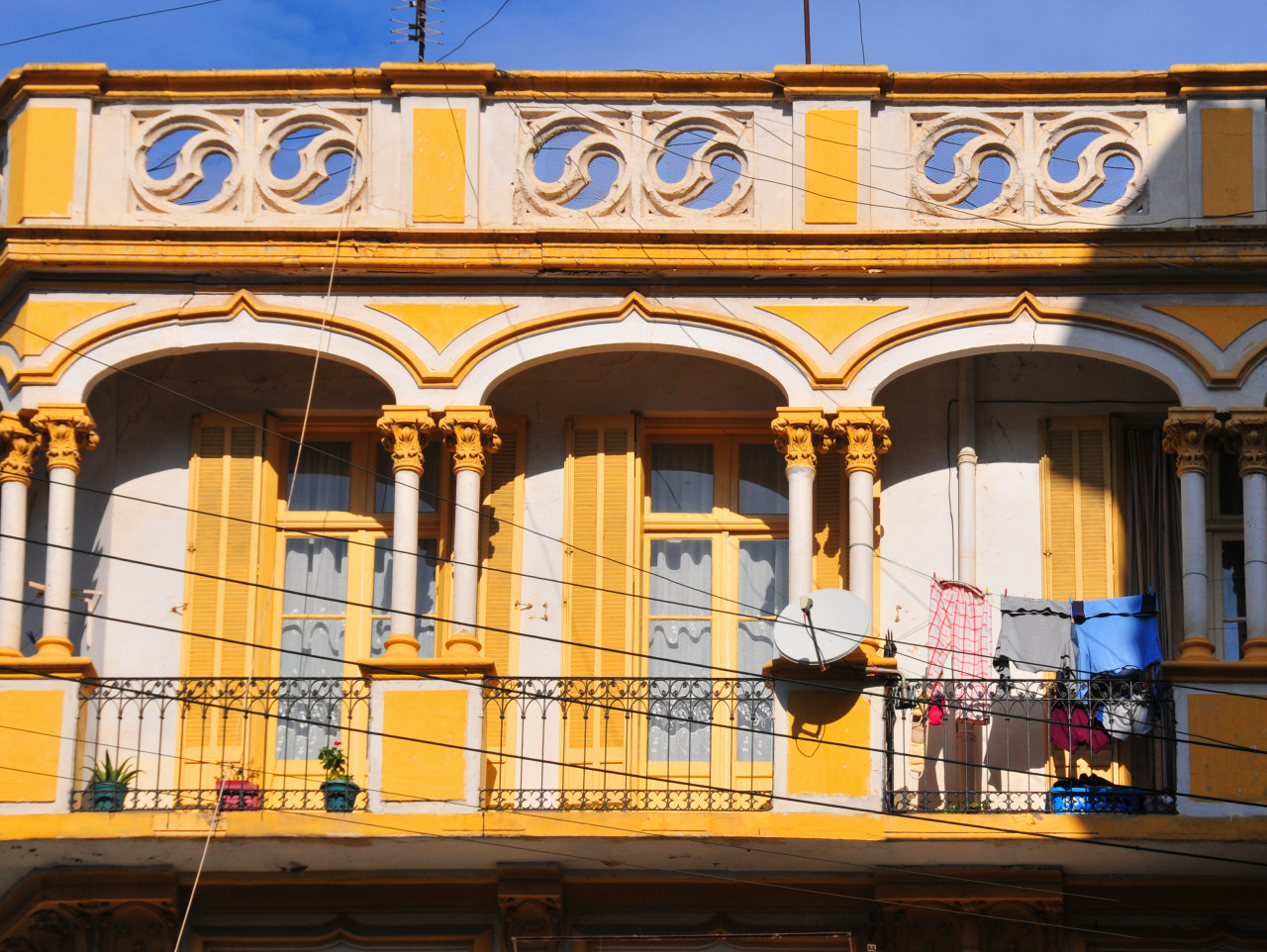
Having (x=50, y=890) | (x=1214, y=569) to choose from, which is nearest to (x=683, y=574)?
(x=1214, y=569)

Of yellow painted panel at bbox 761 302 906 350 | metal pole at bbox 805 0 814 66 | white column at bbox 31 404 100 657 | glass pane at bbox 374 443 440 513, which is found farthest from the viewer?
metal pole at bbox 805 0 814 66

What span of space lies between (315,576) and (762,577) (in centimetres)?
322

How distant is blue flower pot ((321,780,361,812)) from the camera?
59.4 ft

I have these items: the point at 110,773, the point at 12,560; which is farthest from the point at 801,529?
the point at 12,560

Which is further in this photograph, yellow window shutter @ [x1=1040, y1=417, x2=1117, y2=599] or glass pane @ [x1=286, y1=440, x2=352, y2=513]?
glass pane @ [x1=286, y1=440, x2=352, y2=513]

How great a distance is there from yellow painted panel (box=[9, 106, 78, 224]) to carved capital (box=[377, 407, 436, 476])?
9.18 ft

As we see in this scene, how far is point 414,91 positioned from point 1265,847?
7.89m

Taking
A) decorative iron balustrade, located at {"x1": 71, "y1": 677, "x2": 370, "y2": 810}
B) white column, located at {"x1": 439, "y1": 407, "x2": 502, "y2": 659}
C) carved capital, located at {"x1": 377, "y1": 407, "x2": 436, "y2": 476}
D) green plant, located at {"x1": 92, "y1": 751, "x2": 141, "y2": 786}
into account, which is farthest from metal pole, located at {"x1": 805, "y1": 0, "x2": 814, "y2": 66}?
green plant, located at {"x1": 92, "y1": 751, "x2": 141, "y2": 786}

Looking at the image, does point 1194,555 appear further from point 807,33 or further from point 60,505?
point 60,505

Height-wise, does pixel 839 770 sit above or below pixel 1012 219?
below

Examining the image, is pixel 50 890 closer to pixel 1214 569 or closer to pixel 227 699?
pixel 227 699

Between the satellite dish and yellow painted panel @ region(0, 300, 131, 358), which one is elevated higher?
yellow painted panel @ region(0, 300, 131, 358)

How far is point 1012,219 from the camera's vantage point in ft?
64.0

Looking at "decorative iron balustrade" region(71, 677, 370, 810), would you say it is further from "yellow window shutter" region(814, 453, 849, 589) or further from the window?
the window
